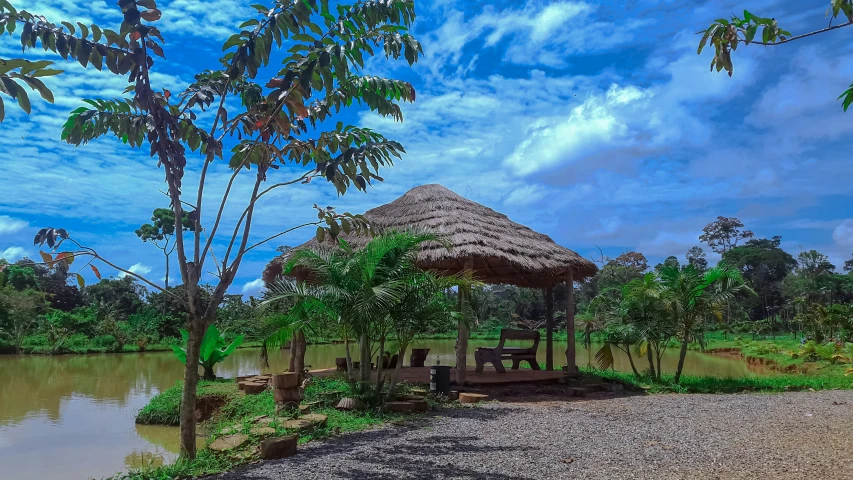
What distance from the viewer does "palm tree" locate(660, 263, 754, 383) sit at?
34.3 feet

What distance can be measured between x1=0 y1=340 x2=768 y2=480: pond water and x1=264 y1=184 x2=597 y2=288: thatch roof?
14.0ft

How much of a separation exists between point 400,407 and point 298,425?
1580 millimetres

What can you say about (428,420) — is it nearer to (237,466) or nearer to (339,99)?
(237,466)

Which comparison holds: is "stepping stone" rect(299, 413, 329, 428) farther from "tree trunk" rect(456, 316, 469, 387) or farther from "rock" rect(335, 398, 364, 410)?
"tree trunk" rect(456, 316, 469, 387)

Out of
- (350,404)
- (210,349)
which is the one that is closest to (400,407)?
(350,404)

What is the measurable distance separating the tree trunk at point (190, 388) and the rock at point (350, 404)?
233 centimetres

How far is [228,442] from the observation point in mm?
5465

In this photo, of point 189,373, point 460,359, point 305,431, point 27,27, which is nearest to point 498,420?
point 305,431

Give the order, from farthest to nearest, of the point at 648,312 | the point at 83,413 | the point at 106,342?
the point at 106,342 < the point at 648,312 < the point at 83,413

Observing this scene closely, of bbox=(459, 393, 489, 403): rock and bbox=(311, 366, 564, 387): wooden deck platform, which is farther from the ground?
bbox=(311, 366, 564, 387): wooden deck platform

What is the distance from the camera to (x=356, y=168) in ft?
16.5

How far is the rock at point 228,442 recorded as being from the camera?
530 centimetres

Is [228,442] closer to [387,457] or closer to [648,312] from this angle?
[387,457]

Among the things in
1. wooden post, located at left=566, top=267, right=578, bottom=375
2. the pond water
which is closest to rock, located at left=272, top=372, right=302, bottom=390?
the pond water
